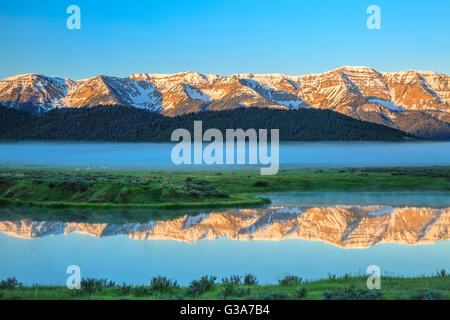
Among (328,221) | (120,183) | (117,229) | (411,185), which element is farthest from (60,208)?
(411,185)

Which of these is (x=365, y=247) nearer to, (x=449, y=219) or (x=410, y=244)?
(x=410, y=244)

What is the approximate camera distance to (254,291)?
22172mm

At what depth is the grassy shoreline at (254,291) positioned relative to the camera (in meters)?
19.9

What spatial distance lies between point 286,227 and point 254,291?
939 inches

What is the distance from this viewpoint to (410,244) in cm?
3766

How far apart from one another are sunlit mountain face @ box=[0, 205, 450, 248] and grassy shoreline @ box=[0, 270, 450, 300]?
1330 cm

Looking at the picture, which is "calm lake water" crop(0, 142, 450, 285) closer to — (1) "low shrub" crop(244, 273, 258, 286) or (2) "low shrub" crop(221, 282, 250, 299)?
(1) "low shrub" crop(244, 273, 258, 286)

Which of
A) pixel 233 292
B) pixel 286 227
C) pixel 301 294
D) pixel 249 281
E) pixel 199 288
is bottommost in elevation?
pixel 286 227

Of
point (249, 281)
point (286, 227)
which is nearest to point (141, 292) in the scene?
point (249, 281)

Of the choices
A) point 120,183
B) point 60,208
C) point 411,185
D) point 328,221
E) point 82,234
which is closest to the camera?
point 82,234

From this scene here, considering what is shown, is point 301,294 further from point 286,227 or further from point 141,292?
point 286,227

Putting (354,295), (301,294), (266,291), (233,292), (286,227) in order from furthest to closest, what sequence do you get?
(286,227) < (266,291) < (233,292) < (301,294) < (354,295)

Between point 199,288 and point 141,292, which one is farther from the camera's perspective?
point 199,288
